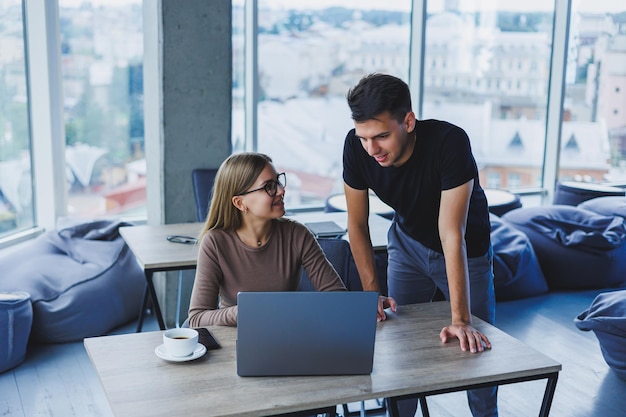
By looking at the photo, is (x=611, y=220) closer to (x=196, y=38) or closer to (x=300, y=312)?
(x=196, y=38)

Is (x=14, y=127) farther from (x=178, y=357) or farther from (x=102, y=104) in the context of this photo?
(x=178, y=357)

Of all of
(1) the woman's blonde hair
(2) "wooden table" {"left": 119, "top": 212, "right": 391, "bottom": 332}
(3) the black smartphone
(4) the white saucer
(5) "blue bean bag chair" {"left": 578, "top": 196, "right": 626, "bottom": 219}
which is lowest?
(5) "blue bean bag chair" {"left": 578, "top": 196, "right": 626, "bottom": 219}

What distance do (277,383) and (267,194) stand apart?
82 centimetres

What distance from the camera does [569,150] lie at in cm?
731

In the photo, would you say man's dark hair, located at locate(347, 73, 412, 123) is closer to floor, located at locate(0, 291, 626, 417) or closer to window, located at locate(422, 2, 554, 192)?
floor, located at locate(0, 291, 626, 417)

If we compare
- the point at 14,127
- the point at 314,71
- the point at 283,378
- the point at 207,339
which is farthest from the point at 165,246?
the point at 314,71

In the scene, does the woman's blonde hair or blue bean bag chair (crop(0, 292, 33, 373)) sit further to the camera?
blue bean bag chair (crop(0, 292, 33, 373))

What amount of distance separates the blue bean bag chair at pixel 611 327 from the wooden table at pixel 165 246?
46.7 inches

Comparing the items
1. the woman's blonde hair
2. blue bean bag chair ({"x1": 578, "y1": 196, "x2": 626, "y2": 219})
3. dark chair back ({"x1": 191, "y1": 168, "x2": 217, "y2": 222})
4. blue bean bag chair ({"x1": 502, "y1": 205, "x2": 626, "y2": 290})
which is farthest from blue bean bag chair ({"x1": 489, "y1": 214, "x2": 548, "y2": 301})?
the woman's blonde hair

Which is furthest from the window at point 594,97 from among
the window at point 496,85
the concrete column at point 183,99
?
the concrete column at point 183,99

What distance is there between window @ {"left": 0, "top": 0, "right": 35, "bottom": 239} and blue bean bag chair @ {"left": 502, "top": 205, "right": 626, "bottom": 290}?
354 cm

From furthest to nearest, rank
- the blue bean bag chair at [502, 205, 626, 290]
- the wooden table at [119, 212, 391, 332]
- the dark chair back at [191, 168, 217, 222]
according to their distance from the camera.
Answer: the blue bean bag chair at [502, 205, 626, 290]
the dark chair back at [191, 168, 217, 222]
the wooden table at [119, 212, 391, 332]

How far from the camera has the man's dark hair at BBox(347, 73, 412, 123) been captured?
2.43m

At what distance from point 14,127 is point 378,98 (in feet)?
11.6
